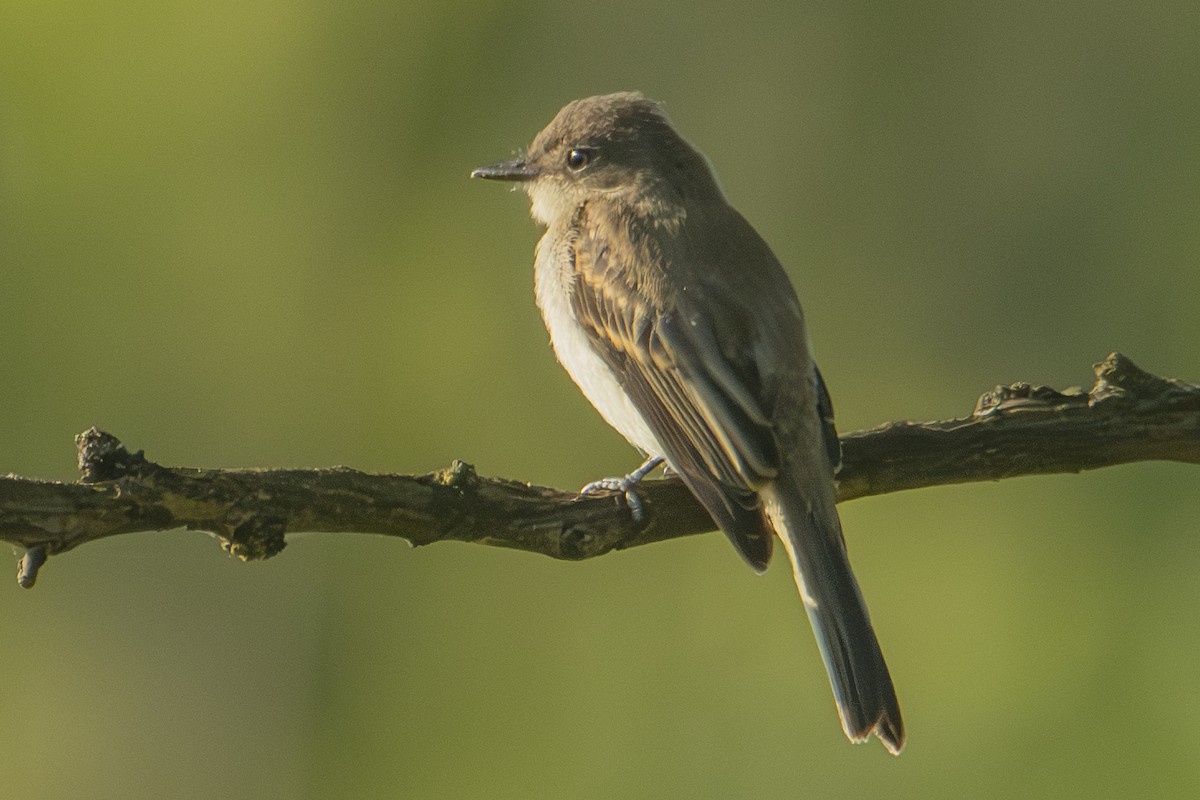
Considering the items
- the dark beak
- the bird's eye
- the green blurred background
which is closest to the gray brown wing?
the bird's eye

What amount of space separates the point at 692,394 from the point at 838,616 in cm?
61

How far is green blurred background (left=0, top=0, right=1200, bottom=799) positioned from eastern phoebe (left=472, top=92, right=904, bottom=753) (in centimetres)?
206

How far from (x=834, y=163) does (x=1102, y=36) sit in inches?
54.4

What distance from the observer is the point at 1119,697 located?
16.2ft

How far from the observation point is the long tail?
2.98 metres

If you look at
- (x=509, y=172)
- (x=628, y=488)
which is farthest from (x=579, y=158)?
(x=628, y=488)

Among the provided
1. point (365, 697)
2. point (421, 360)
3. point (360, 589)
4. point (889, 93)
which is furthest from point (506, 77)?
point (365, 697)

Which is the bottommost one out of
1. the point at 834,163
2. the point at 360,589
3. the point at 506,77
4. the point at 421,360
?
the point at 360,589

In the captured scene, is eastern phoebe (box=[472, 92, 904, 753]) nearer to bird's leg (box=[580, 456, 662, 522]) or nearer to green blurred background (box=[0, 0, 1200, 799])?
bird's leg (box=[580, 456, 662, 522])

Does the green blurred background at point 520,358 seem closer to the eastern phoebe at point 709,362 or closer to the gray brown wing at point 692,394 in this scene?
the eastern phoebe at point 709,362

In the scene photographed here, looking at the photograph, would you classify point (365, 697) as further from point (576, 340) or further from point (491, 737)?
point (576, 340)

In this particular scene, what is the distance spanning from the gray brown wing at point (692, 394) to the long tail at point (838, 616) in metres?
0.09

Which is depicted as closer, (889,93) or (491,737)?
(491,737)

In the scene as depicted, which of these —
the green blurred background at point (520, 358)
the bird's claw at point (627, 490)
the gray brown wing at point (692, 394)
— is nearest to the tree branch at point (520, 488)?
the bird's claw at point (627, 490)
